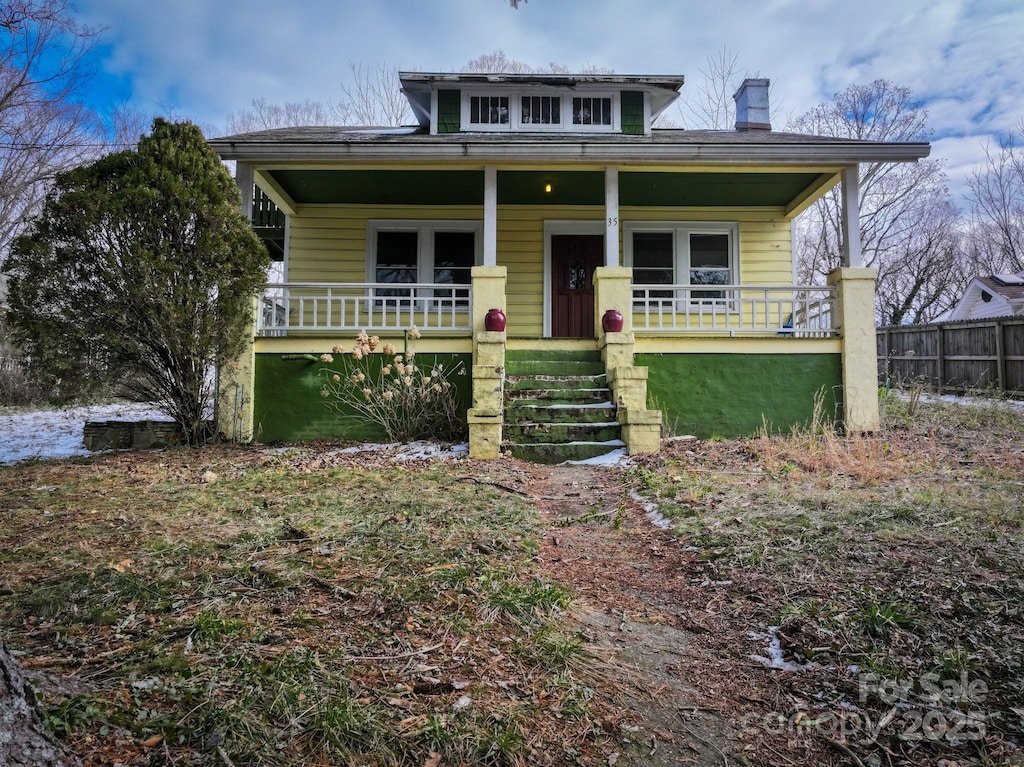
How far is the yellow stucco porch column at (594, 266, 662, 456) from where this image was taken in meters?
6.32

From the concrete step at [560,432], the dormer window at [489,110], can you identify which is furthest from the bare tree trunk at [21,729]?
the dormer window at [489,110]

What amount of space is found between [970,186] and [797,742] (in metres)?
32.6

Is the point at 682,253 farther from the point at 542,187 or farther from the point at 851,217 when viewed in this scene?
the point at 542,187

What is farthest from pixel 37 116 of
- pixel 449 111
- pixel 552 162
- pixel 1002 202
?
pixel 1002 202

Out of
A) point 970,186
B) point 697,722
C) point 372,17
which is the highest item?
point 970,186

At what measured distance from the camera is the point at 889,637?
6.59ft

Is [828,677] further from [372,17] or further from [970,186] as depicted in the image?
[970,186]

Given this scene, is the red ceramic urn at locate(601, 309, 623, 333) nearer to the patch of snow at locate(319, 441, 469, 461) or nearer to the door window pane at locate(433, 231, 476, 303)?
the patch of snow at locate(319, 441, 469, 461)

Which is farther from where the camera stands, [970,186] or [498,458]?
[970,186]

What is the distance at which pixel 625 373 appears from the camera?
6.75 metres

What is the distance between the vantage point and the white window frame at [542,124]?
1023cm

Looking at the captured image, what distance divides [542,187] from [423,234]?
8.15 feet

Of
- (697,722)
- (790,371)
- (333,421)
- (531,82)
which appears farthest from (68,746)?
(531,82)

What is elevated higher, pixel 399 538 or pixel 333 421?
pixel 333 421
